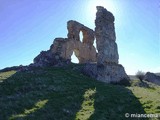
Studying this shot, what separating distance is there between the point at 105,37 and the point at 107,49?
1.85 meters

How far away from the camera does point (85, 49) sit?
60.3m

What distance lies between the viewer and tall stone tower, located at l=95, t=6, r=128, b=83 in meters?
44.3

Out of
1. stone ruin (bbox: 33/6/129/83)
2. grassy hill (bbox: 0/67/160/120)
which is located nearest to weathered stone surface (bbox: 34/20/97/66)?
stone ruin (bbox: 33/6/129/83)

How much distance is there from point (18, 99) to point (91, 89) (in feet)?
31.8

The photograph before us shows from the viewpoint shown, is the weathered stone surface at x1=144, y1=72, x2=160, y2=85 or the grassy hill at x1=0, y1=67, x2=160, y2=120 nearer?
the grassy hill at x1=0, y1=67, x2=160, y2=120

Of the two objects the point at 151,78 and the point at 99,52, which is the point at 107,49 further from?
the point at 151,78

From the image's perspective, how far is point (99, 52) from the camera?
45.5 m

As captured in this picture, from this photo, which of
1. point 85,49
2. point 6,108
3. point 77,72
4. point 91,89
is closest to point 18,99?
point 6,108

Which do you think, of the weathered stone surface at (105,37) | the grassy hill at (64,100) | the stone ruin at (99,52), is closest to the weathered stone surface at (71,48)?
the stone ruin at (99,52)

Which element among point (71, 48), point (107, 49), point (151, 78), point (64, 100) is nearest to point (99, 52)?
point (107, 49)

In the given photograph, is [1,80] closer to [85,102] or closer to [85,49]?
[85,102]

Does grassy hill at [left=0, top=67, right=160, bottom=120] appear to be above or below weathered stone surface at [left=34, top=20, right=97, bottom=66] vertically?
below

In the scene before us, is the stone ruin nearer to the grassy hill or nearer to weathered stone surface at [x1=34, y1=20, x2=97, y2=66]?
weathered stone surface at [x1=34, y1=20, x2=97, y2=66]

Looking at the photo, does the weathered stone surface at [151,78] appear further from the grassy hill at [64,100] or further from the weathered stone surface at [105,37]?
the grassy hill at [64,100]
